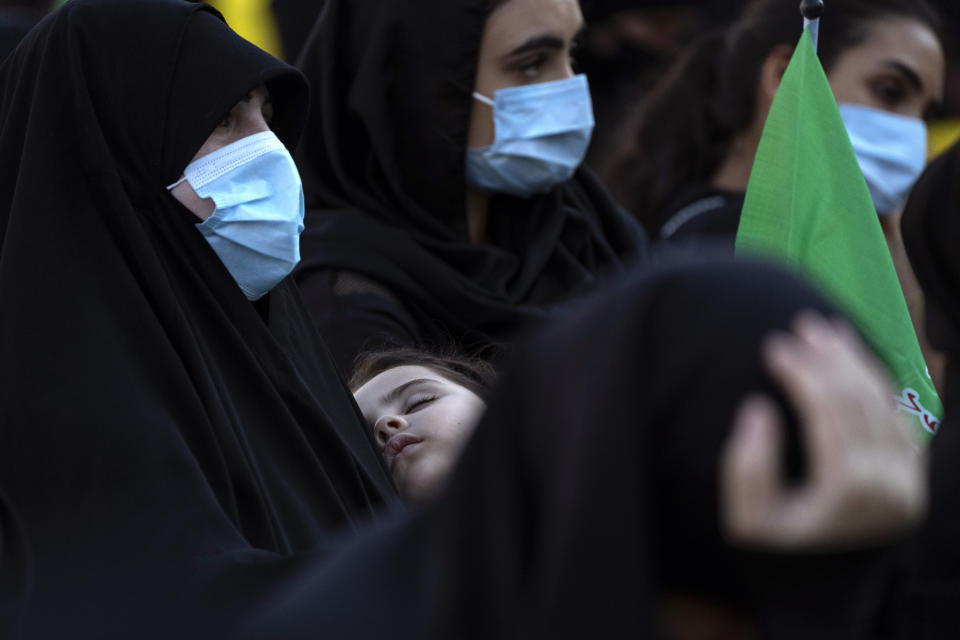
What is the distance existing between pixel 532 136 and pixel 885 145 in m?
1.10

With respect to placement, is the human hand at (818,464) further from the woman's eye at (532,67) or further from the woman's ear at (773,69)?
the woman's ear at (773,69)

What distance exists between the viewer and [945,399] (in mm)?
2010

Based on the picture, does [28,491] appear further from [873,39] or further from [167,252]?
[873,39]

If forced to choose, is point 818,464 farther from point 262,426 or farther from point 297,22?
point 297,22

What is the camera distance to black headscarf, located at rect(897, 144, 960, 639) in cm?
158

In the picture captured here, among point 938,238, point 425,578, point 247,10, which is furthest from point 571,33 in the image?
point 425,578

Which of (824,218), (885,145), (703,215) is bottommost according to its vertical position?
(703,215)

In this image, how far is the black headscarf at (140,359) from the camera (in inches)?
81.3

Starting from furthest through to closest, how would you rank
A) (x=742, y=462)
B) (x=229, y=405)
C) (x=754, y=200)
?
(x=754, y=200) → (x=229, y=405) → (x=742, y=462)

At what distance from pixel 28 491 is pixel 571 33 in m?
2.44

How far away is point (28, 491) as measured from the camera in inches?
82.5

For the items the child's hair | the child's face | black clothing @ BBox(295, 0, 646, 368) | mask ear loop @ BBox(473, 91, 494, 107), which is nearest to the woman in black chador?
the child's face

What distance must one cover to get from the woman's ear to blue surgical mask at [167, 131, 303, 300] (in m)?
2.16

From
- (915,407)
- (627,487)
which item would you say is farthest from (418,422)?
(627,487)
